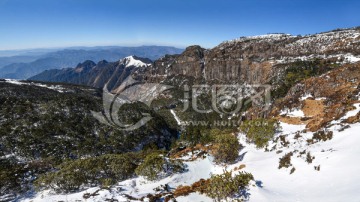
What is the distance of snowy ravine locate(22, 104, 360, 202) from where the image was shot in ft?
66.7

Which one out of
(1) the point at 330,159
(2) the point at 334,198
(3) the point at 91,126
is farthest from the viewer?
(3) the point at 91,126

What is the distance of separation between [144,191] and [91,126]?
7323 cm

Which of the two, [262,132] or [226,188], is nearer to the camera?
[226,188]

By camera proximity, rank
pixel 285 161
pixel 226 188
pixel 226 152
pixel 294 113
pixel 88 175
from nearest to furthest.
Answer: pixel 226 188 < pixel 285 161 < pixel 88 175 < pixel 226 152 < pixel 294 113

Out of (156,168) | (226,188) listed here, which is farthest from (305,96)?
(226,188)

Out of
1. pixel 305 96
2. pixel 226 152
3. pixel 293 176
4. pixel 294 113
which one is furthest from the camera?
pixel 305 96

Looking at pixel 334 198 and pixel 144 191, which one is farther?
pixel 144 191

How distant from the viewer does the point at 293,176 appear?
2503 cm

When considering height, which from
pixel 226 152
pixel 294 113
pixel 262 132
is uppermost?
pixel 294 113

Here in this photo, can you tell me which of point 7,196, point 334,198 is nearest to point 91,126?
point 7,196

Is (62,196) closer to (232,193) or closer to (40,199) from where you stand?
(40,199)

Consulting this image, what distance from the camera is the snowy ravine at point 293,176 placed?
2033cm

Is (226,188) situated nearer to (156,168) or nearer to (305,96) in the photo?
(156,168)

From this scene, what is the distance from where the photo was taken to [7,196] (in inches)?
1358
